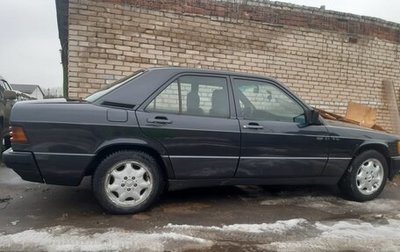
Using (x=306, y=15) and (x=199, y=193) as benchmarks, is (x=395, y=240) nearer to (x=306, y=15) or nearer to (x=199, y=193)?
(x=199, y=193)

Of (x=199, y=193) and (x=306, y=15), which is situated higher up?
(x=306, y=15)

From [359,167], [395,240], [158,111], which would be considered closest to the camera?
[395,240]

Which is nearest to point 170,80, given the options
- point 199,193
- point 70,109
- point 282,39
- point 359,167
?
point 70,109

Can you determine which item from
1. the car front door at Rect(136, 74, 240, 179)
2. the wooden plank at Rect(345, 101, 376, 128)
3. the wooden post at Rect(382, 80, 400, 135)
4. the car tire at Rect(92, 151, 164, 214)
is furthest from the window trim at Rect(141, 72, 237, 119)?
the wooden post at Rect(382, 80, 400, 135)

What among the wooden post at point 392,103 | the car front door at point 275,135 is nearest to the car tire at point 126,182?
the car front door at point 275,135

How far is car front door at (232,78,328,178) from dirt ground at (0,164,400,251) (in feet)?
1.65

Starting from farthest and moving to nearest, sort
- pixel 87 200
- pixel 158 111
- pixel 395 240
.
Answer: pixel 87 200
pixel 158 111
pixel 395 240

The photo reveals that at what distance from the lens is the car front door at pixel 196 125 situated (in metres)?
3.88

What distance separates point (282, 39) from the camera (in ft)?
25.4

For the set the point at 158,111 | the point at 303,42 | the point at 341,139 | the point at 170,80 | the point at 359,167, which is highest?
the point at 303,42

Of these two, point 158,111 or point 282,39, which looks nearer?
point 158,111

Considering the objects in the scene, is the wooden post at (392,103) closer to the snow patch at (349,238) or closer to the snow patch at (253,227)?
the snow patch at (349,238)

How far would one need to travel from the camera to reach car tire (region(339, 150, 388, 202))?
15.9 ft

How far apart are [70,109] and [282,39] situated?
534 centimetres
